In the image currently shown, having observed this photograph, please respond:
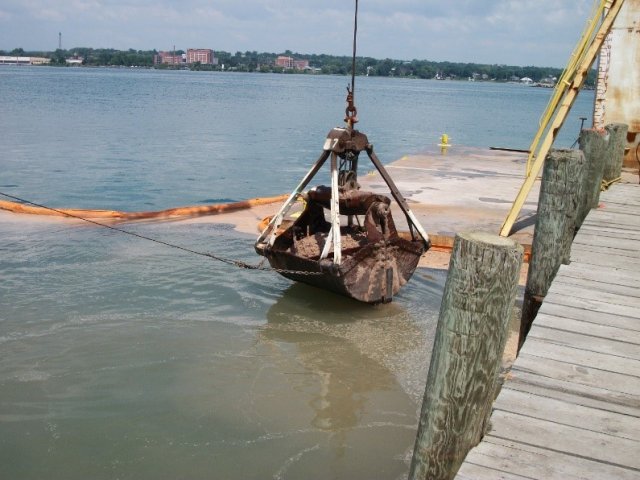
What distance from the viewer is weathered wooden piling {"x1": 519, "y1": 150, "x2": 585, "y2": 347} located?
654 cm

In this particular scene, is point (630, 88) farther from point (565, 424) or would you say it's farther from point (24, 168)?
point (24, 168)

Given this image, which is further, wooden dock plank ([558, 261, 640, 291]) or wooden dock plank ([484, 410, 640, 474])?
wooden dock plank ([558, 261, 640, 291])

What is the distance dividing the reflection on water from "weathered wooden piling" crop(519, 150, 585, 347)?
2.19 m

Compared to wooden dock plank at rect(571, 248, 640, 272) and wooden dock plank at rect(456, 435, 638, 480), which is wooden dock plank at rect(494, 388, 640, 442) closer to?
wooden dock plank at rect(456, 435, 638, 480)

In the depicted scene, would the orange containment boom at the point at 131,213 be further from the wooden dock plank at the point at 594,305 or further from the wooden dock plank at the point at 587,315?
the wooden dock plank at the point at 587,315

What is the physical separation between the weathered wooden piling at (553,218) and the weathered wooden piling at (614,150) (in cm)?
443

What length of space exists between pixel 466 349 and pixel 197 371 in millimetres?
5777

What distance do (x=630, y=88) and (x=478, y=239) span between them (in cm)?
1281

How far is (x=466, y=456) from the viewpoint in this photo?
3.87 meters

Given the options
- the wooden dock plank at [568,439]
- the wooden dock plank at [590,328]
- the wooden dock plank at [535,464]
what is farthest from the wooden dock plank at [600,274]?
the wooden dock plank at [535,464]

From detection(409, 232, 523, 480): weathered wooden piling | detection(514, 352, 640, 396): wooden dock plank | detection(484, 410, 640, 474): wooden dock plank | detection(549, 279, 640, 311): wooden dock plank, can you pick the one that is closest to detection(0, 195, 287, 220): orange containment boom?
detection(549, 279, 640, 311): wooden dock plank

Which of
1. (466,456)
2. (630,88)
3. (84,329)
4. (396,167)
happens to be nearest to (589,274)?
(466,456)

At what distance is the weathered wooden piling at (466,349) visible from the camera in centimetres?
370

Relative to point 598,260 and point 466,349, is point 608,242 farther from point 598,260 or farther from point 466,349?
point 466,349
